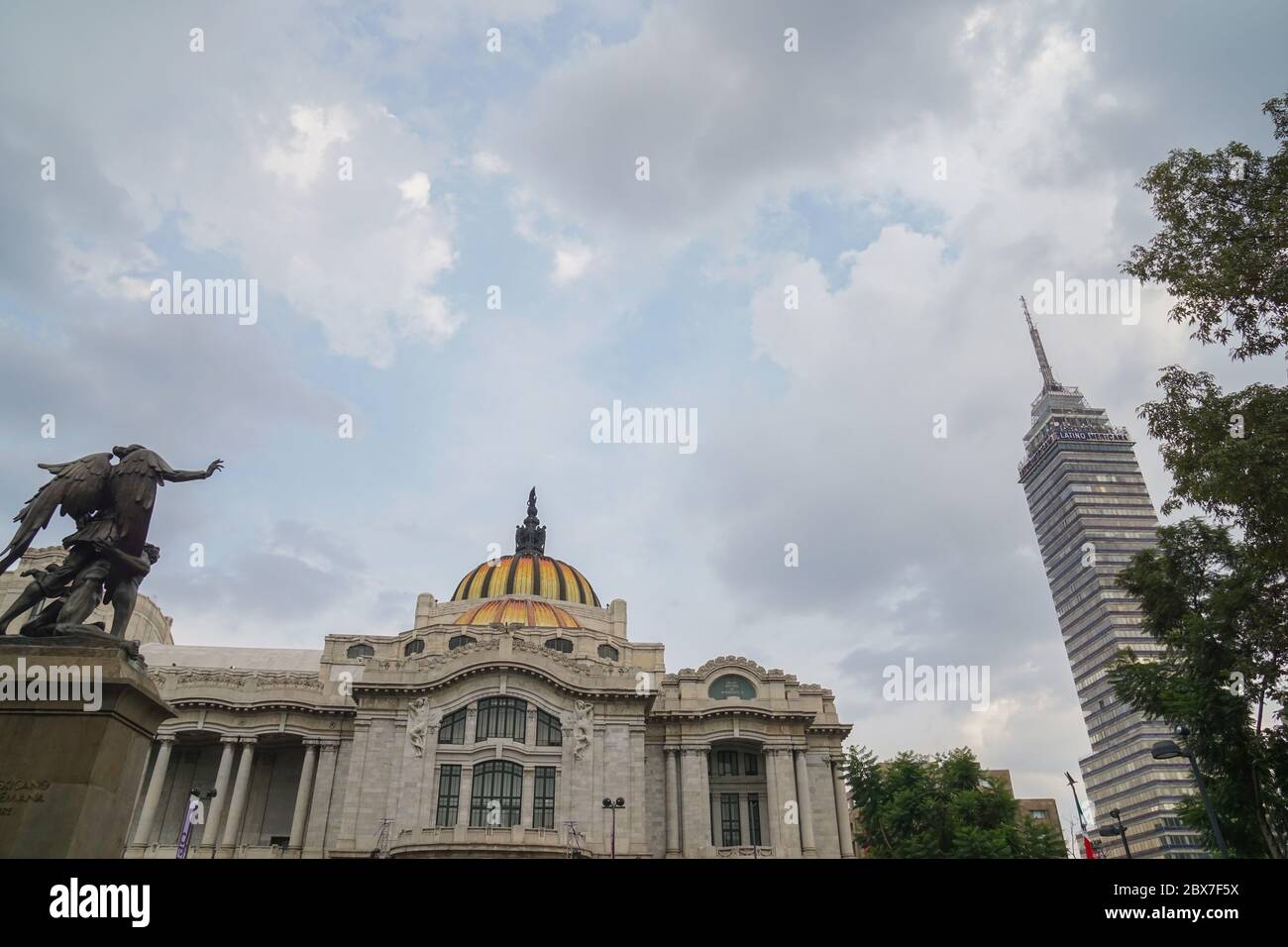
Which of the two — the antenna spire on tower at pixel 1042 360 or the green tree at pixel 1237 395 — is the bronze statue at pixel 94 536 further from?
the antenna spire on tower at pixel 1042 360

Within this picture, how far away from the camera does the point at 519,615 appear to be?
206 ft

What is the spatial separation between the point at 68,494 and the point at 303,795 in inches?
1811

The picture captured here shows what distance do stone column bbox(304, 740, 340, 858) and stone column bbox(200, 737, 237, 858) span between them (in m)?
5.49

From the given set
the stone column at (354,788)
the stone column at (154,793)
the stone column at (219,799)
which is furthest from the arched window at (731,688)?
the stone column at (154,793)

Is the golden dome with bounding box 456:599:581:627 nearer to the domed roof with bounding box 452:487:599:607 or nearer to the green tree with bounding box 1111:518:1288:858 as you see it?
the domed roof with bounding box 452:487:599:607

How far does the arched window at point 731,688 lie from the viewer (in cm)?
5525

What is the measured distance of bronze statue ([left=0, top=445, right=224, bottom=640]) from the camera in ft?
40.1

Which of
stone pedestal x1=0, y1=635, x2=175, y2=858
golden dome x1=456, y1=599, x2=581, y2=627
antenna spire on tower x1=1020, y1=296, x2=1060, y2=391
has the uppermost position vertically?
antenna spire on tower x1=1020, y1=296, x2=1060, y2=391

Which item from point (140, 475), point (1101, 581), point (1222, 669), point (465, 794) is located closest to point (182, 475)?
point (140, 475)

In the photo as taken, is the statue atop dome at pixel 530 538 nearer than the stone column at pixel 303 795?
No

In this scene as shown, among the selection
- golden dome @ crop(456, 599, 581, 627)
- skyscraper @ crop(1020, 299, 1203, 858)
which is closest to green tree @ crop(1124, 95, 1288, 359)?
golden dome @ crop(456, 599, 581, 627)

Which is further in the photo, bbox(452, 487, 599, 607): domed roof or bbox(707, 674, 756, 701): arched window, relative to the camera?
bbox(452, 487, 599, 607): domed roof

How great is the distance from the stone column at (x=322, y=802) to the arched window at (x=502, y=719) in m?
12.5
